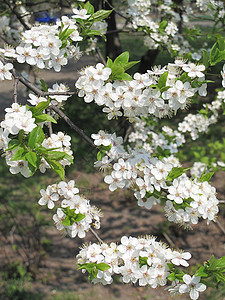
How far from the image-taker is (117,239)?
14.1 ft

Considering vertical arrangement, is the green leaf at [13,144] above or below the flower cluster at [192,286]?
above

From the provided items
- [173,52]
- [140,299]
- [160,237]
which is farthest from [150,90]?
[160,237]

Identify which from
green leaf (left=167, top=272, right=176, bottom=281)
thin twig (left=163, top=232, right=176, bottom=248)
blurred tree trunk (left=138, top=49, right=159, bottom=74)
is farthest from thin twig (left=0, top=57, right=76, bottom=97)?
blurred tree trunk (left=138, top=49, right=159, bottom=74)

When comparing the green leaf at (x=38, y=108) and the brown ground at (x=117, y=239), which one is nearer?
the green leaf at (x=38, y=108)

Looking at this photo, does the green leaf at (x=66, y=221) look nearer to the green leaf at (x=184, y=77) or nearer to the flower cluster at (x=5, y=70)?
the flower cluster at (x=5, y=70)

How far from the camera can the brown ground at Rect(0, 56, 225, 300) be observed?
140 inches

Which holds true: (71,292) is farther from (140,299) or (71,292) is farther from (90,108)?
(90,108)

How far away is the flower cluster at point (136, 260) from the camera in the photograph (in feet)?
4.66

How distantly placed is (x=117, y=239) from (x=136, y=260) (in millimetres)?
2918

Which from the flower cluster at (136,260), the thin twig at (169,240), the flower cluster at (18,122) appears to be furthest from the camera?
the thin twig at (169,240)

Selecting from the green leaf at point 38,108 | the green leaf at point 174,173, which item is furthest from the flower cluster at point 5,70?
the green leaf at point 174,173

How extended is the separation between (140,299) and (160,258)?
234 cm

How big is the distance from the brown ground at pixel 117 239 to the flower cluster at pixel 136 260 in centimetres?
133

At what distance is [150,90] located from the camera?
1.48 meters
